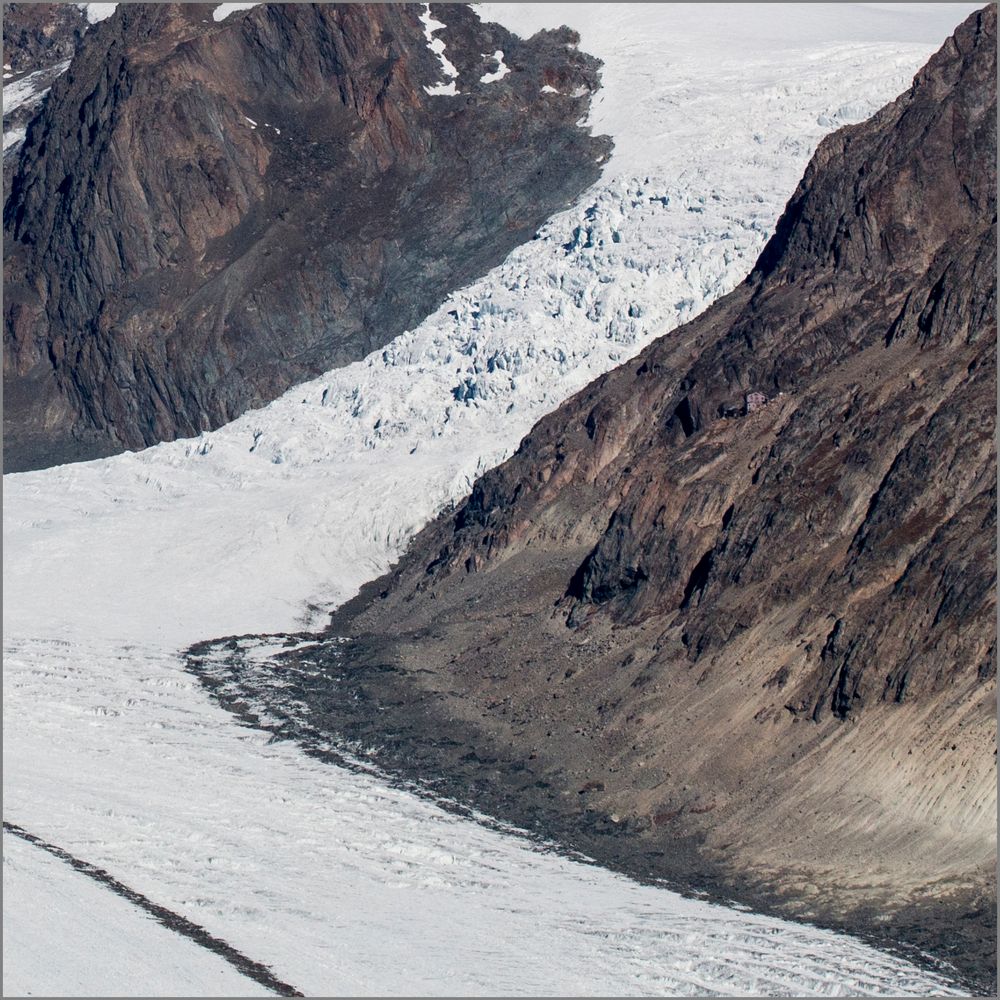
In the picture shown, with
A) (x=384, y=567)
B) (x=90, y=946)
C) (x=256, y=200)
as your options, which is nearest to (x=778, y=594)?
(x=90, y=946)

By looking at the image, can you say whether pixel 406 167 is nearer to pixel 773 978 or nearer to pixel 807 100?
pixel 807 100

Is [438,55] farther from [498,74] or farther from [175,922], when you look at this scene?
[175,922]

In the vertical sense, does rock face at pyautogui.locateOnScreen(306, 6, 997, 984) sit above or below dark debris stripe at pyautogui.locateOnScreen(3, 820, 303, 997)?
above

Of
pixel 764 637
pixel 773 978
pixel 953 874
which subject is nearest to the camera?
pixel 773 978

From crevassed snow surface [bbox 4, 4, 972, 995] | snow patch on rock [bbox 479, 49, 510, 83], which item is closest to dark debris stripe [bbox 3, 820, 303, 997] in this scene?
crevassed snow surface [bbox 4, 4, 972, 995]

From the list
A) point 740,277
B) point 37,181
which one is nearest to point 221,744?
point 740,277

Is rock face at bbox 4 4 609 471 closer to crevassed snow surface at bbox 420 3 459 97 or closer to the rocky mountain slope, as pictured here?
crevassed snow surface at bbox 420 3 459 97
